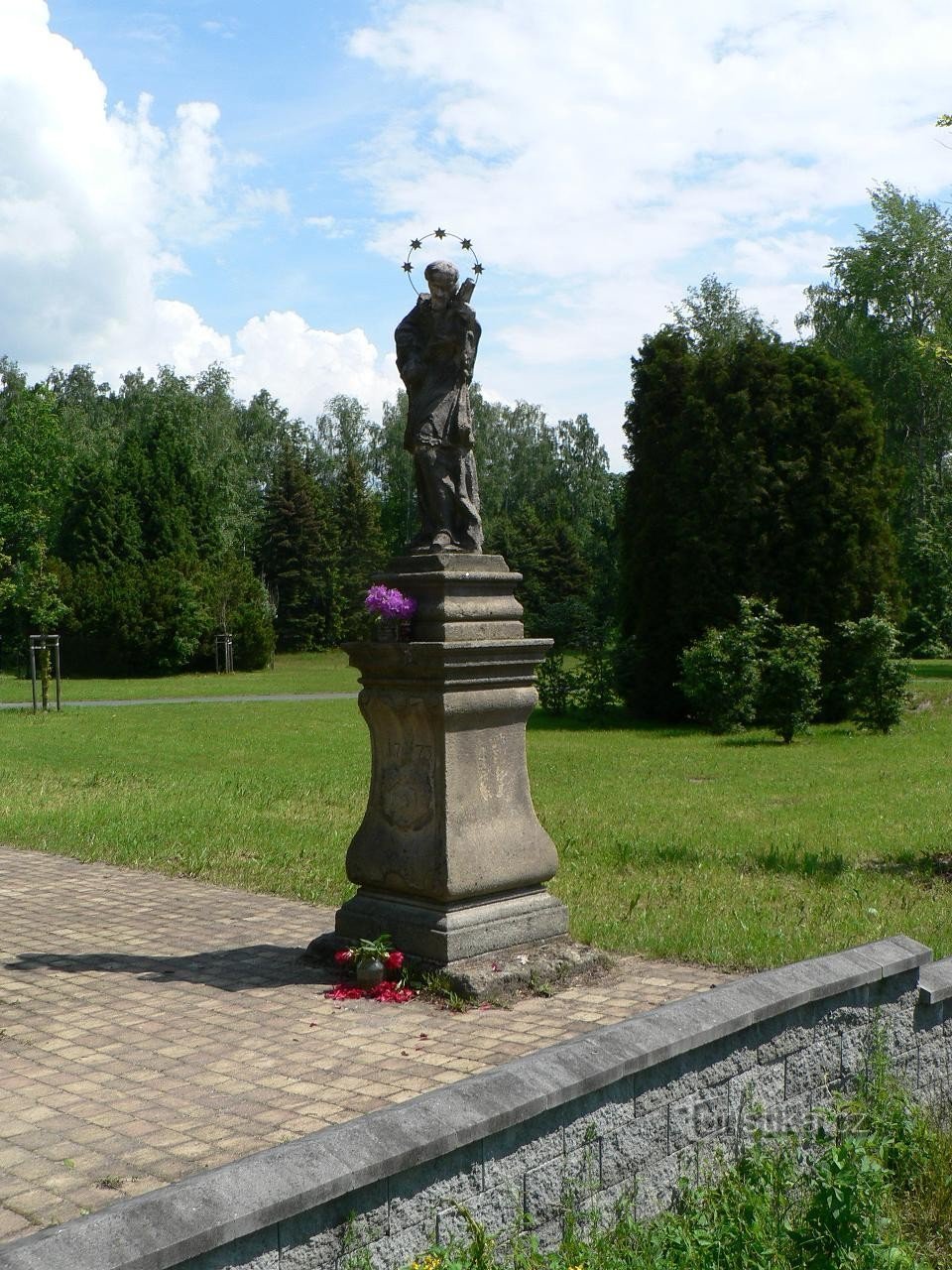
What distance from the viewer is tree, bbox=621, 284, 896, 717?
24.4m

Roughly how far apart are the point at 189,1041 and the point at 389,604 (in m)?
2.29

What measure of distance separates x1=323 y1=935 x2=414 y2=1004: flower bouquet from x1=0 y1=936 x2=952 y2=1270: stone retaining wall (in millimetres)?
2060

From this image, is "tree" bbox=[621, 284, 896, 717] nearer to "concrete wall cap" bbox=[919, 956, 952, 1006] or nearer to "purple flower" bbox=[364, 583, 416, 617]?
"purple flower" bbox=[364, 583, 416, 617]

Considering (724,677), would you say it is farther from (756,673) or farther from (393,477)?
(393,477)

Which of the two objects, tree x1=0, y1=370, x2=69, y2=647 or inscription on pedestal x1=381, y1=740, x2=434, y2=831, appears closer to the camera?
inscription on pedestal x1=381, y1=740, x2=434, y2=831

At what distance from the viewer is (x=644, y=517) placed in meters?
26.4

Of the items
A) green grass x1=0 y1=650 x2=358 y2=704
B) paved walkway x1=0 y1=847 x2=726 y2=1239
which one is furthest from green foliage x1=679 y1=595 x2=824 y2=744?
green grass x1=0 y1=650 x2=358 y2=704

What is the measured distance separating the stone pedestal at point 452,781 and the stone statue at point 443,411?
27 cm

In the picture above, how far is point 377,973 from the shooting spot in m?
6.72

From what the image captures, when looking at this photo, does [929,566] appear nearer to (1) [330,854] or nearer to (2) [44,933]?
(1) [330,854]

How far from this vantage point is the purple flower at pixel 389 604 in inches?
269

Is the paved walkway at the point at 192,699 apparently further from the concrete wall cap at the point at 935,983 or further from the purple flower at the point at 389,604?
the concrete wall cap at the point at 935,983

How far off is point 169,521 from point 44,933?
49032 mm

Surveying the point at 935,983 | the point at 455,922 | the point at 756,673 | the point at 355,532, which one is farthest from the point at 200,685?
the point at 935,983
